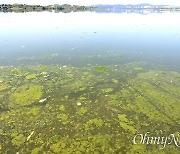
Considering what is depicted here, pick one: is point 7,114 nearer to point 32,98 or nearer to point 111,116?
point 32,98

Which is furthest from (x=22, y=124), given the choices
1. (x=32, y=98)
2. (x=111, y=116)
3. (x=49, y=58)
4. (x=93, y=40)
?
(x=93, y=40)

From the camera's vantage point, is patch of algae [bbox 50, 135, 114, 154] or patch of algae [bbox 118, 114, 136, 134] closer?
patch of algae [bbox 50, 135, 114, 154]

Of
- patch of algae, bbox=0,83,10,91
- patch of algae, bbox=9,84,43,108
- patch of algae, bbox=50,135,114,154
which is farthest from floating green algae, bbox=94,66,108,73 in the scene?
patch of algae, bbox=50,135,114,154

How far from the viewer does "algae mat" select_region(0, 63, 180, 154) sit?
827 cm

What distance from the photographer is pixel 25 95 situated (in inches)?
486

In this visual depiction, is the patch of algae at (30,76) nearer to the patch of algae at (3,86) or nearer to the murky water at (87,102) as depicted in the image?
the murky water at (87,102)

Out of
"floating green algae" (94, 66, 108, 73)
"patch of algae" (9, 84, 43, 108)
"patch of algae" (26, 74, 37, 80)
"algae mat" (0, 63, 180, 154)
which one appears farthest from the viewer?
"floating green algae" (94, 66, 108, 73)

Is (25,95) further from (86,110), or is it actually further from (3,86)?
(86,110)

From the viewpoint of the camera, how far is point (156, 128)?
30.6 ft

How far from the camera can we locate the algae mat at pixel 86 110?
827 cm

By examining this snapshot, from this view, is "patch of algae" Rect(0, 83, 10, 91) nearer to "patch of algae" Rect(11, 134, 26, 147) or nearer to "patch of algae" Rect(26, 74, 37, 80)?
"patch of algae" Rect(26, 74, 37, 80)

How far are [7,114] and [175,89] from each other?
33.2ft

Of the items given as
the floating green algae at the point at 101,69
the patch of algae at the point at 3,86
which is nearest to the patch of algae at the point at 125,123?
the floating green algae at the point at 101,69

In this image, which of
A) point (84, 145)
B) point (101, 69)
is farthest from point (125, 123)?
point (101, 69)
